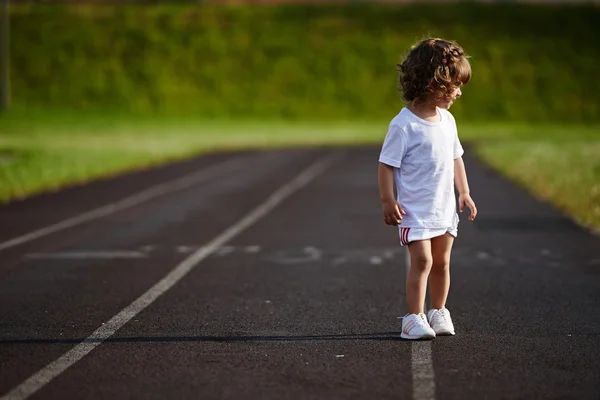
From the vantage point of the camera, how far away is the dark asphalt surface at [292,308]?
561cm

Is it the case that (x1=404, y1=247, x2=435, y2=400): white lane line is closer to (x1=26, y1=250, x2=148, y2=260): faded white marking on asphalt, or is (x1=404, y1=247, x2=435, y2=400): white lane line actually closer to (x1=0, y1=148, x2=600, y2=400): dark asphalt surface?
(x1=0, y1=148, x2=600, y2=400): dark asphalt surface

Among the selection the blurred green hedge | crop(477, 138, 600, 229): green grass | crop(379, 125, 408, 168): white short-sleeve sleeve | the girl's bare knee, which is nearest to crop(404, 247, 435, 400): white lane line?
the girl's bare knee

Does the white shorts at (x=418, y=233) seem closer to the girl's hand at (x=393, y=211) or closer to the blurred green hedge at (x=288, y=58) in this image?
the girl's hand at (x=393, y=211)

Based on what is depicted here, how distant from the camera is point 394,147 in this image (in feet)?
21.4

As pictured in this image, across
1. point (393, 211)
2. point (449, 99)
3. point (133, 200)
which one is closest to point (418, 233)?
point (393, 211)

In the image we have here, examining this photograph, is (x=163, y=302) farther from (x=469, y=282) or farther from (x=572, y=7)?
(x=572, y=7)

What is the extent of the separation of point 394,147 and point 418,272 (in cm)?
83

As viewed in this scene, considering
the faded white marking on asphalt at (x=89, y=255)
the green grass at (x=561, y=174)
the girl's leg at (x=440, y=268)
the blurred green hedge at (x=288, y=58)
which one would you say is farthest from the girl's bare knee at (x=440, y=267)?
the blurred green hedge at (x=288, y=58)

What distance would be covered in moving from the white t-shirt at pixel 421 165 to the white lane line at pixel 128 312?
2.17 meters

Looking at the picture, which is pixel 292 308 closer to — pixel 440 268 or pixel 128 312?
pixel 128 312

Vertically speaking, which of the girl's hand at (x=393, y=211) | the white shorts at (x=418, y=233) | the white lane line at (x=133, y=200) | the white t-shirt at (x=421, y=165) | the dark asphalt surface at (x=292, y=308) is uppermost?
the white t-shirt at (x=421, y=165)

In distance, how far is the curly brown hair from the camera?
21.1 feet

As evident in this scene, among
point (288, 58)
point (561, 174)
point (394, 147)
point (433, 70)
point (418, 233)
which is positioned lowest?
point (561, 174)

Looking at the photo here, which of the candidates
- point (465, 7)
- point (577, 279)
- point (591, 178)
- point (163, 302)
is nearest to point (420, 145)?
point (163, 302)
